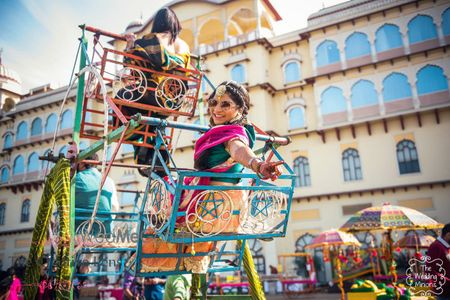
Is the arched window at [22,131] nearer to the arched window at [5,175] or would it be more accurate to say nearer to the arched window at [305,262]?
the arched window at [5,175]

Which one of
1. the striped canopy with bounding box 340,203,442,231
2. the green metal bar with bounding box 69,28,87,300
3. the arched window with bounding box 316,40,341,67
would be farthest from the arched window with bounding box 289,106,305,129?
the green metal bar with bounding box 69,28,87,300

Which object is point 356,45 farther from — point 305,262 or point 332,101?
point 305,262

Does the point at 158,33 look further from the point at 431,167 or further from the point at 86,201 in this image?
the point at 431,167

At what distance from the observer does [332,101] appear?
18.9 meters

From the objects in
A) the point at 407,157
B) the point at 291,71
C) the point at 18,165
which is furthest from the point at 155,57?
the point at 18,165

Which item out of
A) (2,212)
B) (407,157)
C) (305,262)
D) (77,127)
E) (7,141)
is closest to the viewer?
(77,127)

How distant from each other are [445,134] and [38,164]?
84.5ft

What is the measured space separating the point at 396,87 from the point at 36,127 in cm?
2465

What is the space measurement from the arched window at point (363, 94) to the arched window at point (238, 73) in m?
6.21

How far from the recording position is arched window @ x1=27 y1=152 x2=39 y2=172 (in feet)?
85.6

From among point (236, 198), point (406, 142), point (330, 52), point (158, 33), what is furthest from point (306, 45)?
point (236, 198)

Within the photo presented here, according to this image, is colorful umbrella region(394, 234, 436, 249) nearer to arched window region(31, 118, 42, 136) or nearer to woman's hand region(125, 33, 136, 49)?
woman's hand region(125, 33, 136, 49)

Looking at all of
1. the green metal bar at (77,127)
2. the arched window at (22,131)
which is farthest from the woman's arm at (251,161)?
the arched window at (22,131)

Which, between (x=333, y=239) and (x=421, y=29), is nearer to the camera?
(x=333, y=239)
